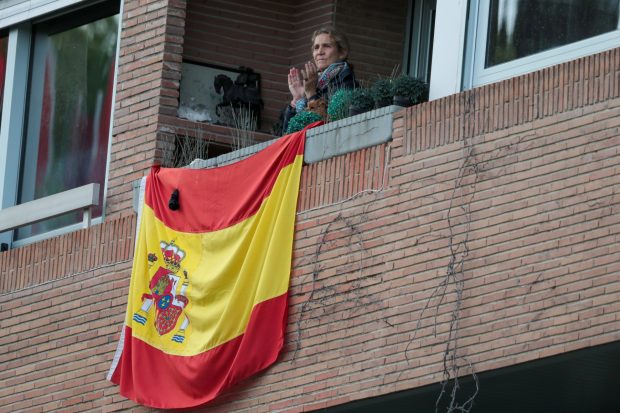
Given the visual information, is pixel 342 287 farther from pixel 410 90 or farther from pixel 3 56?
pixel 3 56

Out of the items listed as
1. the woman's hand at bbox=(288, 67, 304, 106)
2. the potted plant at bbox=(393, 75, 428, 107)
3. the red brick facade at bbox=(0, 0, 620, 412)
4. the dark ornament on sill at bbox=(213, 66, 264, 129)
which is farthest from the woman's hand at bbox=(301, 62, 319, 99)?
the dark ornament on sill at bbox=(213, 66, 264, 129)

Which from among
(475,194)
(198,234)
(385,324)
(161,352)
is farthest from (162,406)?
(475,194)

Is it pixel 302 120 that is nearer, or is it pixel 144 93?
pixel 302 120

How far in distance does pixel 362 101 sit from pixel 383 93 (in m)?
0.21

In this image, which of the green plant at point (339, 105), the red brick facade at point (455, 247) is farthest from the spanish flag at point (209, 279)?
the green plant at point (339, 105)

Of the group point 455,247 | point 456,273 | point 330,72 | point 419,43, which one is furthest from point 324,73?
point 456,273

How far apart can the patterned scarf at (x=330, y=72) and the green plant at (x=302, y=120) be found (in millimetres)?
342

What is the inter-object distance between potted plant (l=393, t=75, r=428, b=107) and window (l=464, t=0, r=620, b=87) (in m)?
0.50

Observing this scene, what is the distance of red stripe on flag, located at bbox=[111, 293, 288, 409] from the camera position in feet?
47.1

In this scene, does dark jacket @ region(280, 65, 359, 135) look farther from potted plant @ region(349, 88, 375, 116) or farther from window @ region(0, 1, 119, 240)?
window @ region(0, 1, 119, 240)

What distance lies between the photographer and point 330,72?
15.4m

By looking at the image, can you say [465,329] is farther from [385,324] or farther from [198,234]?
[198,234]

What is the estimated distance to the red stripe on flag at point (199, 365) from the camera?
47.1ft

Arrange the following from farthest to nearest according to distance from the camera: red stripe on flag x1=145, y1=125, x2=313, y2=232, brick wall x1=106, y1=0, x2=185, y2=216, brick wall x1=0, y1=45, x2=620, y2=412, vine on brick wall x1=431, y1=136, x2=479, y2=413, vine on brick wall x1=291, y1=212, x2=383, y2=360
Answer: brick wall x1=106, y1=0, x2=185, y2=216 → red stripe on flag x1=145, y1=125, x2=313, y2=232 → vine on brick wall x1=291, y1=212, x2=383, y2=360 → vine on brick wall x1=431, y1=136, x2=479, y2=413 → brick wall x1=0, y1=45, x2=620, y2=412
